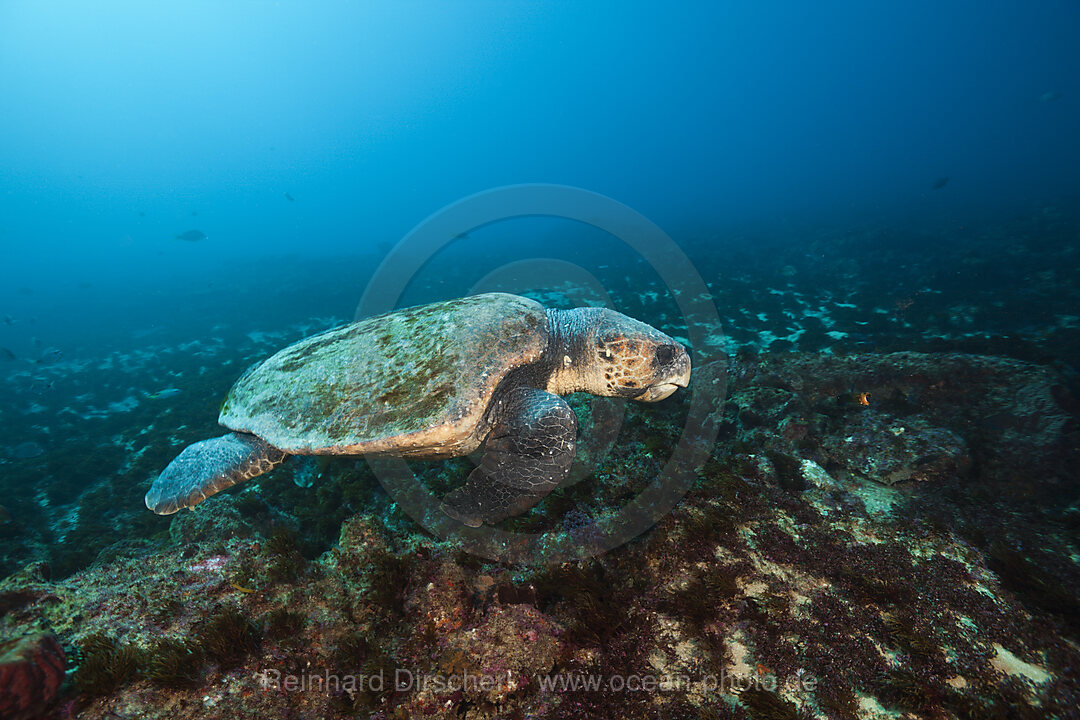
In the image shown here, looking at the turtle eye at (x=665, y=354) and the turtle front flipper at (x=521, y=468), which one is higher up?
the turtle eye at (x=665, y=354)

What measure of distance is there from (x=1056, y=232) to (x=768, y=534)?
20.2 metres

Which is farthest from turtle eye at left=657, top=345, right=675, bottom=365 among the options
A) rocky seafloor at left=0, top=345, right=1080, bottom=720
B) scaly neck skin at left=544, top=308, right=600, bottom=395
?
rocky seafloor at left=0, top=345, right=1080, bottom=720

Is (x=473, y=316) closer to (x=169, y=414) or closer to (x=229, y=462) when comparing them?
(x=229, y=462)

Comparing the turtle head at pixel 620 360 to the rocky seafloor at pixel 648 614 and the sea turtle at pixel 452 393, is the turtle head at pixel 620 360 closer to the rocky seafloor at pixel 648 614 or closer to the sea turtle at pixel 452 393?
the sea turtle at pixel 452 393

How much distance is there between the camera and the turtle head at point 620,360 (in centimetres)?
344

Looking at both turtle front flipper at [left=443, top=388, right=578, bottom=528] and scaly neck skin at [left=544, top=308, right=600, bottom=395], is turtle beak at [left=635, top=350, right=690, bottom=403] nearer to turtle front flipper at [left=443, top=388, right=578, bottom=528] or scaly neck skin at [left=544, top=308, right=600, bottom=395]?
scaly neck skin at [left=544, top=308, right=600, bottom=395]

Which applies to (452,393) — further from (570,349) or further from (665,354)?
(665,354)

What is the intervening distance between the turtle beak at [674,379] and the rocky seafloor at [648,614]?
90 centimetres

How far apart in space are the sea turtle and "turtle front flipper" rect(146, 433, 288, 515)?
11 mm

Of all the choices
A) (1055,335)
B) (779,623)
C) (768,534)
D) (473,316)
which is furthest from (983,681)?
(1055,335)

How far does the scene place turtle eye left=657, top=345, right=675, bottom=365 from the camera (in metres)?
3.44

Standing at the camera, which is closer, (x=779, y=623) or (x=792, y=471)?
(x=779, y=623)

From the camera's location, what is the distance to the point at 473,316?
333 cm

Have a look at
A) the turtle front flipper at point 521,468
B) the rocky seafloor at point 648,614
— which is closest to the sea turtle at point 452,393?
the turtle front flipper at point 521,468
